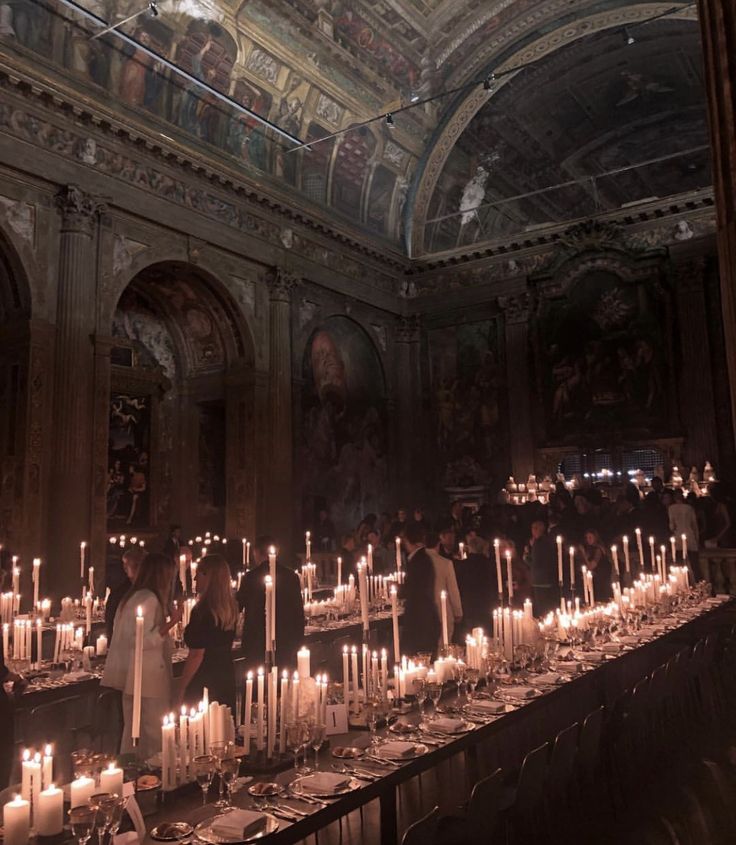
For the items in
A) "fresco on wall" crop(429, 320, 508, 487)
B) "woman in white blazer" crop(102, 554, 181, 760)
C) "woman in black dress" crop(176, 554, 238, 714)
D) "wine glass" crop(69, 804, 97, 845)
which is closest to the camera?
"wine glass" crop(69, 804, 97, 845)

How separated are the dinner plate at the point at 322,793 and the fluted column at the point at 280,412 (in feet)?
42.4

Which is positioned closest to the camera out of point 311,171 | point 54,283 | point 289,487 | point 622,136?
point 54,283

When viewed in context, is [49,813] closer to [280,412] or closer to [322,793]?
[322,793]

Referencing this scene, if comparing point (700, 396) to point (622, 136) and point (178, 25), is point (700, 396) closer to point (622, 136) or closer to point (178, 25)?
point (622, 136)

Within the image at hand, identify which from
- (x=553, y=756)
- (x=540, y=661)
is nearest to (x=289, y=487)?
(x=540, y=661)

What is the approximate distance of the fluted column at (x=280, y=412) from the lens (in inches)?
657

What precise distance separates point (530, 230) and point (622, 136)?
4.73 m

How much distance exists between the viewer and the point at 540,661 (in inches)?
239

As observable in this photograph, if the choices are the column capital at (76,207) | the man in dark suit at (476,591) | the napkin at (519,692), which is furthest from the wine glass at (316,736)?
the column capital at (76,207)

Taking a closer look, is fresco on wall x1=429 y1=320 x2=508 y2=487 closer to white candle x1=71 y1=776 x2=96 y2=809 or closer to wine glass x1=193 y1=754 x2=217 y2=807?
wine glass x1=193 y1=754 x2=217 y2=807

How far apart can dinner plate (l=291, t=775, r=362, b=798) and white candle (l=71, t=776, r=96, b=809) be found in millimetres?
948

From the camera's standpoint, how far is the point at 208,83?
15195mm

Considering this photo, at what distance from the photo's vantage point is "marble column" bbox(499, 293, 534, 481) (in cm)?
1998

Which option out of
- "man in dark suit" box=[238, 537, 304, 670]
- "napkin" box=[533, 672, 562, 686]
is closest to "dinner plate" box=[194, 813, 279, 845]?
"napkin" box=[533, 672, 562, 686]
